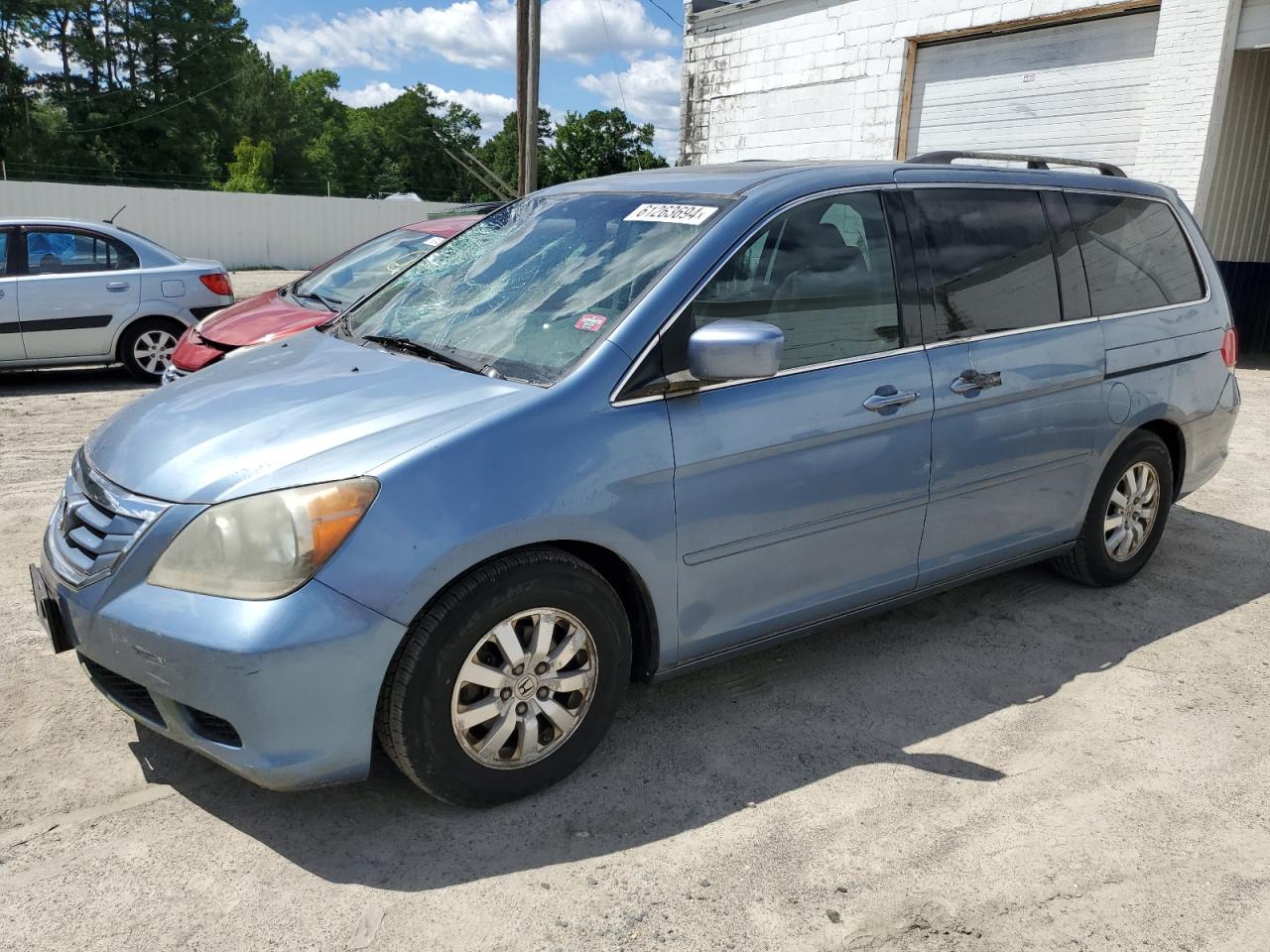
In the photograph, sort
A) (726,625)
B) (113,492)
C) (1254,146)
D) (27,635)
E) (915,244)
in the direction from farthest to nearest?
(1254,146)
(27,635)
(915,244)
(726,625)
(113,492)

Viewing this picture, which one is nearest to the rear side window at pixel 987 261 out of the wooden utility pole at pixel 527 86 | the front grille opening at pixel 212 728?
the front grille opening at pixel 212 728

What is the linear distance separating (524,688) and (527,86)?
16.5 meters

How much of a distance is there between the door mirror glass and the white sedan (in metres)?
7.86

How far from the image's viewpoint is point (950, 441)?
12.6ft

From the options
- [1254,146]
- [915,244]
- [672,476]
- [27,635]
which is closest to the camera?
[672,476]

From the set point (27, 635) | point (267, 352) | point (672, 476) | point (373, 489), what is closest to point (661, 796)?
point (672, 476)

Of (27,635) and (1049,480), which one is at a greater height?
(1049,480)

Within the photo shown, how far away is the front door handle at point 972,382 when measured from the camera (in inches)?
151

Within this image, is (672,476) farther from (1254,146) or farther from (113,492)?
(1254,146)

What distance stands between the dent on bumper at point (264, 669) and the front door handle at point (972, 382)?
221 centimetres

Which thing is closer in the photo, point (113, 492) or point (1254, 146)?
point (113, 492)

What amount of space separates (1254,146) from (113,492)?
13.0m

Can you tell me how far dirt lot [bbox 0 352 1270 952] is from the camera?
8.64 ft

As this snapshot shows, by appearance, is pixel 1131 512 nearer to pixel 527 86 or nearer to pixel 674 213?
pixel 674 213
